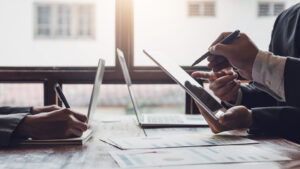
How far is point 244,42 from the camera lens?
1218 mm

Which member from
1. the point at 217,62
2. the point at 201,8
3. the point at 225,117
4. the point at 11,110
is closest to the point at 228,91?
the point at 217,62

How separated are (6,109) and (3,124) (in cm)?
32

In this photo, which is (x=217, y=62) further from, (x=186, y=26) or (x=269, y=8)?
(x=269, y=8)

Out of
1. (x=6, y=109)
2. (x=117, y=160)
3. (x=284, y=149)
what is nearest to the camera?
(x=117, y=160)

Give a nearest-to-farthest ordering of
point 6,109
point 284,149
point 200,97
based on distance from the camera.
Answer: point 284,149, point 200,97, point 6,109

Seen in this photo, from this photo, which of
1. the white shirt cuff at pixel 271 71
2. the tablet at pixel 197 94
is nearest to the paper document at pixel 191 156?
the tablet at pixel 197 94

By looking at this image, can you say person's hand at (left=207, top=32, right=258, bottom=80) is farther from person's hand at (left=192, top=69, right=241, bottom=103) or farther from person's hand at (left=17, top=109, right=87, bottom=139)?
person's hand at (left=17, top=109, right=87, bottom=139)

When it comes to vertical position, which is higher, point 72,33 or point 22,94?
→ point 72,33

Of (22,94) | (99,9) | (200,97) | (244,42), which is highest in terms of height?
(99,9)

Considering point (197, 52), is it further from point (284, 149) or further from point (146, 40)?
point (284, 149)

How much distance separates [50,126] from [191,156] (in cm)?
54

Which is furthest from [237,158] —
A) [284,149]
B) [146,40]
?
[146,40]

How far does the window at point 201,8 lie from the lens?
9.25 feet

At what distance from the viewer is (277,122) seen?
53.2 inches
